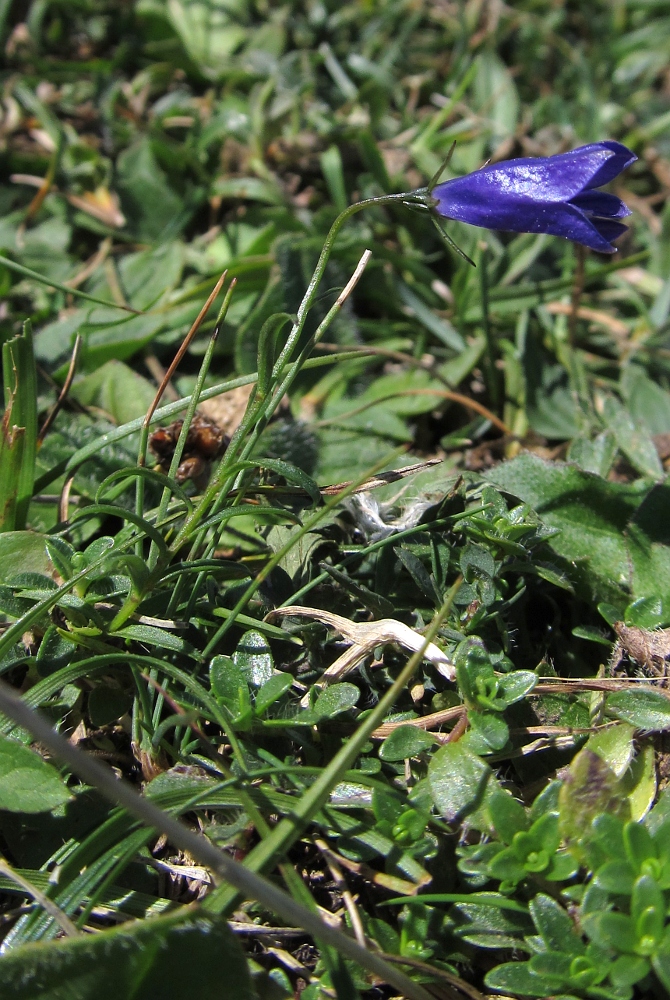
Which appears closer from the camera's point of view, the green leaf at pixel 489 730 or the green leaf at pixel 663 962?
the green leaf at pixel 663 962

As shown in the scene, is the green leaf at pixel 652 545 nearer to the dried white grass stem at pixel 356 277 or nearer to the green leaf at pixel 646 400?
the green leaf at pixel 646 400

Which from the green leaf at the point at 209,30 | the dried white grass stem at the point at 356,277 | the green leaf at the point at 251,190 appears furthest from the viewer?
the green leaf at the point at 209,30

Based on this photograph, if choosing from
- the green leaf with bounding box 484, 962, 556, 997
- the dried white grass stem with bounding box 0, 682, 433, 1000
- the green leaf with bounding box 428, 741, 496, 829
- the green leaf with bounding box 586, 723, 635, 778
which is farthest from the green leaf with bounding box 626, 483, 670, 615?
the dried white grass stem with bounding box 0, 682, 433, 1000

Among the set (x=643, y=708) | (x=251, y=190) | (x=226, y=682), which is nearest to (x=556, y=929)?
(x=643, y=708)

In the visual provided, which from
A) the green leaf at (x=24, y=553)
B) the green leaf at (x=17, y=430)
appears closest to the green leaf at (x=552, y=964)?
the green leaf at (x=24, y=553)

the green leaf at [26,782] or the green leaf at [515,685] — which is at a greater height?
the green leaf at [26,782]

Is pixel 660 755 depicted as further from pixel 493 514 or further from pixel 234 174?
pixel 234 174

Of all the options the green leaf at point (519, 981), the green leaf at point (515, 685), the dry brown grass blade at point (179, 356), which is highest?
the dry brown grass blade at point (179, 356)
